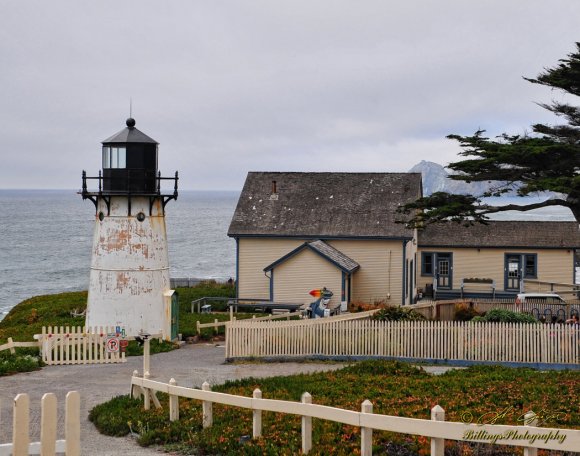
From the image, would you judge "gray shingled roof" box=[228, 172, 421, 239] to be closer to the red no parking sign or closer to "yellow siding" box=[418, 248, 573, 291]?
"yellow siding" box=[418, 248, 573, 291]

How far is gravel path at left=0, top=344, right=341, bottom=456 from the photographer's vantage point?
16734 millimetres

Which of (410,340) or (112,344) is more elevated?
(410,340)

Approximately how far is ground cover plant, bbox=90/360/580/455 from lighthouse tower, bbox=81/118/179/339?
10144 millimetres

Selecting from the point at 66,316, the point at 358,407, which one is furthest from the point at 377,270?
the point at 358,407

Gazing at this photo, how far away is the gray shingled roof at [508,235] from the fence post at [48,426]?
33.6 m

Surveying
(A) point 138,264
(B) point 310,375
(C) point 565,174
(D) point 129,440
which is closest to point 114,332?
(A) point 138,264

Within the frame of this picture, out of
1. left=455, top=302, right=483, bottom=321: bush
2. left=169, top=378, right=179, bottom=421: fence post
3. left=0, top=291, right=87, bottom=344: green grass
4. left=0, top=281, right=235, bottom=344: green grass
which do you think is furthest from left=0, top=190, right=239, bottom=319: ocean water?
left=169, top=378, right=179, bottom=421: fence post

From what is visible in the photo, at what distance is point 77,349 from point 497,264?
22.8 m

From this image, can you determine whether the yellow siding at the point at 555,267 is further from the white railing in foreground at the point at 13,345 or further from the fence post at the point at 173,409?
the fence post at the point at 173,409

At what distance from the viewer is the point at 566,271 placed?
39031mm

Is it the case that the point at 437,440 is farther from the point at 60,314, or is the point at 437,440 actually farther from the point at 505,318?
the point at 60,314

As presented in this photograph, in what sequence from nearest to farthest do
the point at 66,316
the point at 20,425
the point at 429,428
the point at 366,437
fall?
the point at 20,425
the point at 429,428
the point at 366,437
the point at 66,316

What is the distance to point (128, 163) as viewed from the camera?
2698 cm

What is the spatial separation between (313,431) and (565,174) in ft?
52.7
